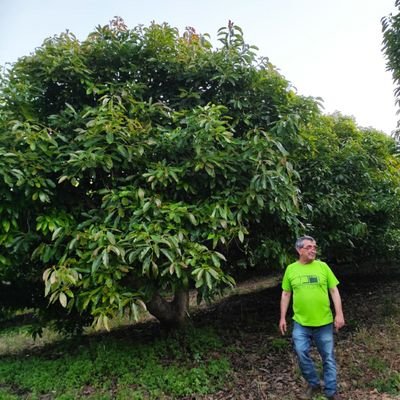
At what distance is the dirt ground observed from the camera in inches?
123

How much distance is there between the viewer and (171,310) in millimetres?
4508

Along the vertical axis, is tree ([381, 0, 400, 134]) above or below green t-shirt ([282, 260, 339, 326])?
above

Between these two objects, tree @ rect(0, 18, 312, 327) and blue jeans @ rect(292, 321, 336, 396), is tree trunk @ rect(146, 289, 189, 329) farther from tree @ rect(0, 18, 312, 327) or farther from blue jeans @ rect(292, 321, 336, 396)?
blue jeans @ rect(292, 321, 336, 396)

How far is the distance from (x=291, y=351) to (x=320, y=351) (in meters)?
1.14

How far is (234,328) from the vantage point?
5000 mm

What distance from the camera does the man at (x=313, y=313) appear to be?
2883 mm

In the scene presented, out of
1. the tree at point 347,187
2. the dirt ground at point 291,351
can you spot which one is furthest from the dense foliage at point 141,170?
the dirt ground at point 291,351

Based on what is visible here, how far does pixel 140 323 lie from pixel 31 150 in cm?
367

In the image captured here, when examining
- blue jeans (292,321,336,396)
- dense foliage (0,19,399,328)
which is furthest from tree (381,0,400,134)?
blue jeans (292,321,336,396)

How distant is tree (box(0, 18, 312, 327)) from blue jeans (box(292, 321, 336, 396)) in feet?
2.35

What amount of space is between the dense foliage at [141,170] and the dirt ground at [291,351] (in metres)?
0.89

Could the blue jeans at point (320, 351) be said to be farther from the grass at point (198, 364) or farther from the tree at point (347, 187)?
the tree at point (347, 187)

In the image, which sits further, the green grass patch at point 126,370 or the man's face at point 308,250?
the green grass patch at point 126,370

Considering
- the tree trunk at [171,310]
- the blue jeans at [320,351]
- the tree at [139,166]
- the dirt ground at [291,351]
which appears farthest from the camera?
the tree trunk at [171,310]
